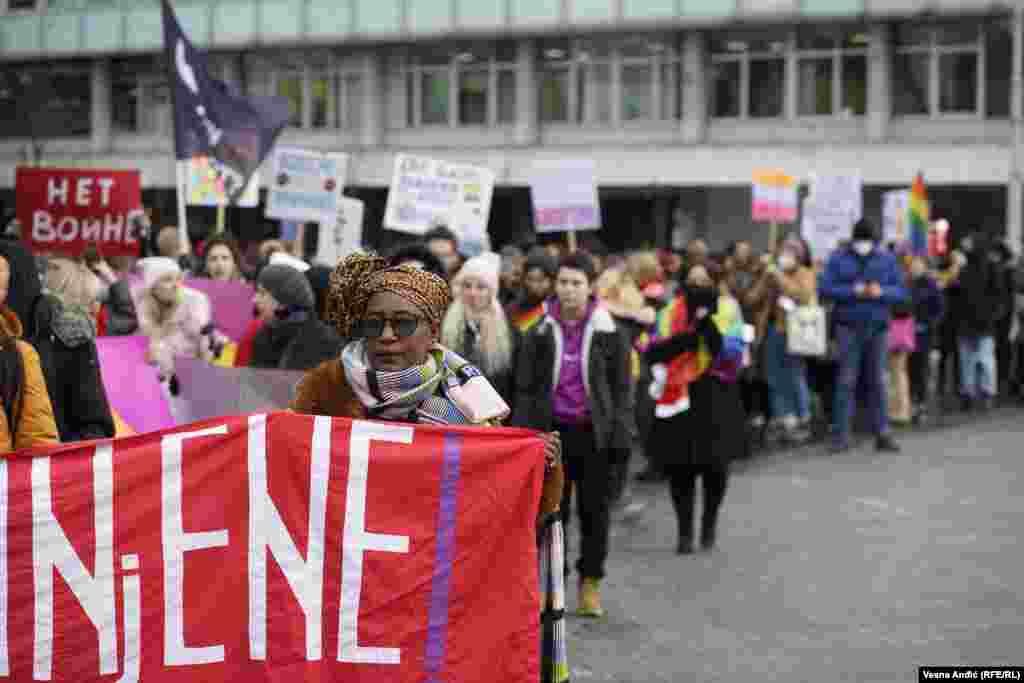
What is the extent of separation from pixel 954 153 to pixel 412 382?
36697 millimetres

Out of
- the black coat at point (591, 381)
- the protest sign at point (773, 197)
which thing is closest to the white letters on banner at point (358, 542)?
the black coat at point (591, 381)

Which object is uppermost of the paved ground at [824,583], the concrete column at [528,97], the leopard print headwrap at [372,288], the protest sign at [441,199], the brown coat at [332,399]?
the concrete column at [528,97]

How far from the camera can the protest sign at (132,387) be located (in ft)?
28.6

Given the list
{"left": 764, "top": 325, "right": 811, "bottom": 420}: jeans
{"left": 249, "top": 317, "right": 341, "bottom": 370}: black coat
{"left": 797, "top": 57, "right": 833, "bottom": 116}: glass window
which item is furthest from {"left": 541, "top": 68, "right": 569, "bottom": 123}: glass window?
{"left": 249, "top": 317, "right": 341, "bottom": 370}: black coat

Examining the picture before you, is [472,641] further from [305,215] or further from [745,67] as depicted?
[745,67]

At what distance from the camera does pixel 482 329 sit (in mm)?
8812

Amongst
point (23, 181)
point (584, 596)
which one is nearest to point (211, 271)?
point (23, 181)

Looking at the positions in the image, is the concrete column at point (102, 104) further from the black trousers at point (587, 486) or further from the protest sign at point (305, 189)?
the black trousers at point (587, 486)

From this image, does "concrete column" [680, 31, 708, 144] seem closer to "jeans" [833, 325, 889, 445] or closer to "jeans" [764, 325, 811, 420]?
"jeans" [764, 325, 811, 420]

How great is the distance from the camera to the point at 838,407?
1516cm

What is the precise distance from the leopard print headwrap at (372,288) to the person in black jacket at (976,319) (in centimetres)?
1508

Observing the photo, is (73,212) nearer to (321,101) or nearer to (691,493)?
(691,493)

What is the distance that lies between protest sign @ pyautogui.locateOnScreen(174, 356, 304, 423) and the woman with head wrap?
1.04m

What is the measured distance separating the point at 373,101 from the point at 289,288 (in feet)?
127
